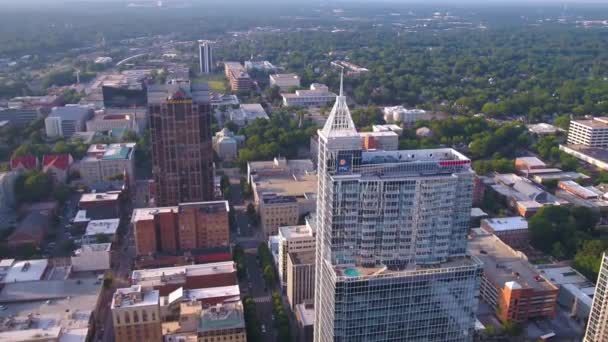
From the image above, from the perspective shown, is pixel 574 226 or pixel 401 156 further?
pixel 574 226

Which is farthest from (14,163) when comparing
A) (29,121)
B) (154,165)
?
(29,121)

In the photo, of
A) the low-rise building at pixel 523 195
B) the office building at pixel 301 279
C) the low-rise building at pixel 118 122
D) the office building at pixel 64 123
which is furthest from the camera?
the low-rise building at pixel 118 122

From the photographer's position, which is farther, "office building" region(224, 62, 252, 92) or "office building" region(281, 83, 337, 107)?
"office building" region(224, 62, 252, 92)

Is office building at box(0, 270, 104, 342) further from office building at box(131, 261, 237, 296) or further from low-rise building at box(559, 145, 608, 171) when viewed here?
low-rise building at box(559, 145, 608, 171)

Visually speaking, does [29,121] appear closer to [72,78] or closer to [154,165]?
[72,78]

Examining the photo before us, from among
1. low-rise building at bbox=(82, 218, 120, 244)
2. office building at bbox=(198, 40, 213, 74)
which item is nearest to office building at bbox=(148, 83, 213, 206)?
low-rise building at bbox=(82, 218, 120, 244)

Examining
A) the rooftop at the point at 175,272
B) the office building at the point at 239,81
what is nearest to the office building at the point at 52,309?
the rooftop at the point at 175,272

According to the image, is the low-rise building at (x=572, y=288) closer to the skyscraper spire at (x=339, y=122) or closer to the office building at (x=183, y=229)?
the skyscraper spire at (x=339, y=122)
